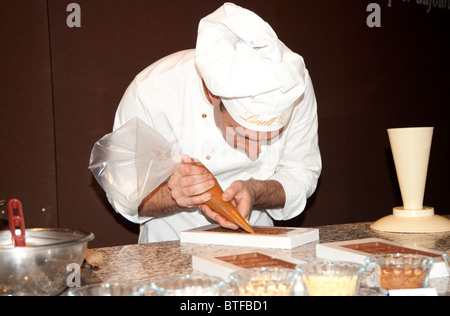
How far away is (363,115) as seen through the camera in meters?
3.90

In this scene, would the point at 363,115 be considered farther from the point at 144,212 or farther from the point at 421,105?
the point at 144,212

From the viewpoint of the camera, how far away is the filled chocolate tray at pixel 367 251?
3.77 feet

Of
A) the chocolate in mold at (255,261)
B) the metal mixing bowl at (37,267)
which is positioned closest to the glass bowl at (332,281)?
the chocolate in mold at (255,261)

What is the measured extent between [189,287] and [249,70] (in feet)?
2.80

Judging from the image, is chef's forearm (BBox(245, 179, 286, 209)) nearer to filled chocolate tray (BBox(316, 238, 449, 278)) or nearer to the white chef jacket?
the white chef jacket

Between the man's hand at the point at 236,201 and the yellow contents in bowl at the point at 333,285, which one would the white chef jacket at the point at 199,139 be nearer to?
the man's hand at the point at 236,201

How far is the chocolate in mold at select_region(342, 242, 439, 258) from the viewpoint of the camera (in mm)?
1248

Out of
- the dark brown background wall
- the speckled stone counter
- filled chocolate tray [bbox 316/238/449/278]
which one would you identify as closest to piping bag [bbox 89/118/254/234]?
the speckled stone counter

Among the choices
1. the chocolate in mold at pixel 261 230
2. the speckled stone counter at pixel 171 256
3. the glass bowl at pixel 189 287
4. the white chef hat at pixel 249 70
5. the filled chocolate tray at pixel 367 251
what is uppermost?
the white chef hat at pixel 249 70

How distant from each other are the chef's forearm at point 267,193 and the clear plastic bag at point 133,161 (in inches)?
11.8

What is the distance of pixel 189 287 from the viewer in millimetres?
896

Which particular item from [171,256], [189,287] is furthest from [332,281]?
[171,256]

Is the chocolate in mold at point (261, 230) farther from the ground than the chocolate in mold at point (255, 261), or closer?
closer

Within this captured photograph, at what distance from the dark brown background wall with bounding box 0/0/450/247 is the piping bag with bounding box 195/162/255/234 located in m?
1.44
